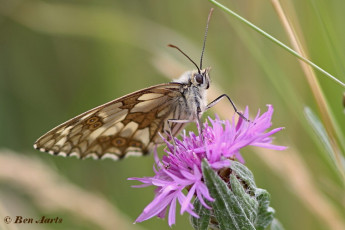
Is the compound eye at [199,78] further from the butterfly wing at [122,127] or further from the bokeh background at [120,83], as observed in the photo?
the bokeh background at [120,83]

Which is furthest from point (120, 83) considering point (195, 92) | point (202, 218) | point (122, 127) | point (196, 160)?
point (202, 218)

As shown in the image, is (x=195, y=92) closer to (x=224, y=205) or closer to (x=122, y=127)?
(x=122, y=127)

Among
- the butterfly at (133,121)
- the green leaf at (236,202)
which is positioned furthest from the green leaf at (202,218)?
the butterfly at (133,121)

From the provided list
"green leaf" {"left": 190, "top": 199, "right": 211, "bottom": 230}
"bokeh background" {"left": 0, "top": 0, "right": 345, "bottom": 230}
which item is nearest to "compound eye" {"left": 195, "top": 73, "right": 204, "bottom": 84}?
"bokeh background" {"left": 0, "top": 0, "right": 345, "bottom": 230}

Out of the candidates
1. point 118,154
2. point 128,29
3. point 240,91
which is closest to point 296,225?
point 240,91

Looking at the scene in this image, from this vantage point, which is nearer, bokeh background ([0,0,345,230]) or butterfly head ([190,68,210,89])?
butterfly head ([190,68,210,89])

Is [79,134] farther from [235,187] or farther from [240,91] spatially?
[240,91]

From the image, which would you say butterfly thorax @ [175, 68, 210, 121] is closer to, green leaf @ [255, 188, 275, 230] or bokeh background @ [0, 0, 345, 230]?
bokeh background @ [0, 0, 345, 230]
